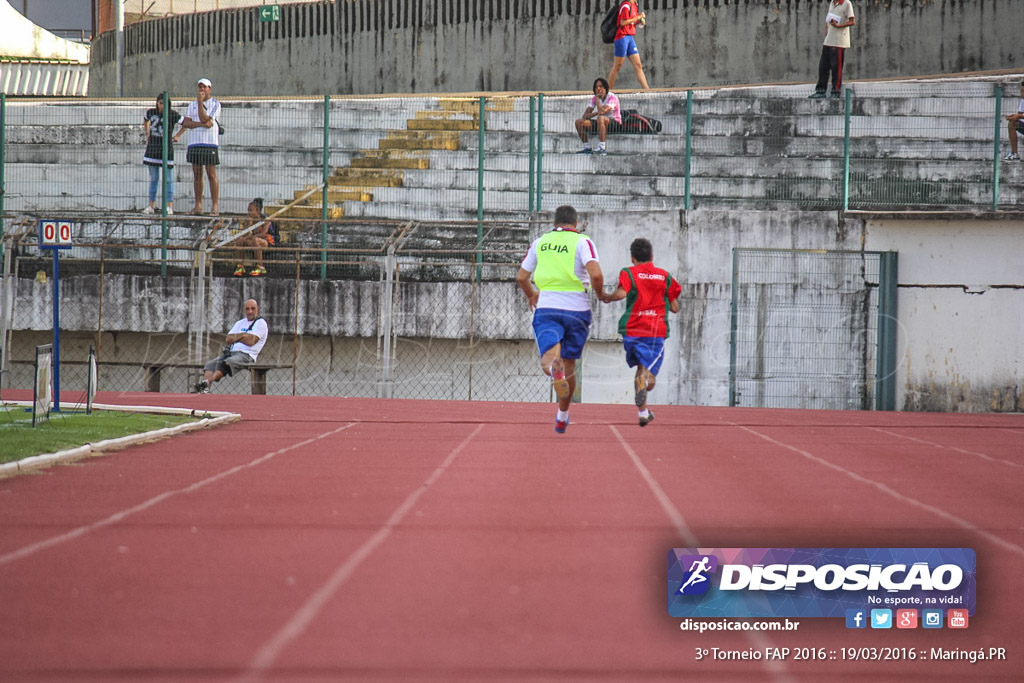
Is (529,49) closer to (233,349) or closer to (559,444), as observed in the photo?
(233,349)

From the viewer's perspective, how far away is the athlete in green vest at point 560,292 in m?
11.1

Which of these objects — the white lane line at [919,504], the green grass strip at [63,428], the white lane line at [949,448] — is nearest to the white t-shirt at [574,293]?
the white lane line at [919,504]

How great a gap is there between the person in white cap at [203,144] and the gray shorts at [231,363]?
11.7ft

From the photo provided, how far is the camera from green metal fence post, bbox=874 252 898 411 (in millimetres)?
19688

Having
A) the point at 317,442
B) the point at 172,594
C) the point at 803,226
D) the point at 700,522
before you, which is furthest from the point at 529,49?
the point at 172,594

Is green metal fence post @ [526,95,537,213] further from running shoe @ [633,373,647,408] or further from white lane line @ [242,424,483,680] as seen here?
white lane line @ [242,424,483,680]

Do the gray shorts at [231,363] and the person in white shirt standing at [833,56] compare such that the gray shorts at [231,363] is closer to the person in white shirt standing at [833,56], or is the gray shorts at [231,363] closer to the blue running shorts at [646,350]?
the blue running shorts at [646,350]

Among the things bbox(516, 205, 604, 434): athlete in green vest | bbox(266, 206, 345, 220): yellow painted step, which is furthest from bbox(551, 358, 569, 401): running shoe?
bbox(266, 206, 345, 220): yellow painted step

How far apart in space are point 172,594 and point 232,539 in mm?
1184

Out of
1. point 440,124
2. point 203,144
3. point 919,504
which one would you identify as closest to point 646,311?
point 919,504

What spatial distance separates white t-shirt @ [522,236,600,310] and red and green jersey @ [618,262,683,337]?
655mm

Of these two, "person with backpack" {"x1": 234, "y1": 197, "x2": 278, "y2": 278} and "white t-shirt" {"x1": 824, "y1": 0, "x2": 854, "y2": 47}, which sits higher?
"white t-shirt" {"x1": 824, "y1": 0, "x2": 854, "y2": 47}

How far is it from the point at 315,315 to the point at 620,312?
4.84m

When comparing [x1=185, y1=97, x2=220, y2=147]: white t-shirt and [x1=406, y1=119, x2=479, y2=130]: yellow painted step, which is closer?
[x1=185, y1=97, x2=220, y2=147]: white t-shirt
